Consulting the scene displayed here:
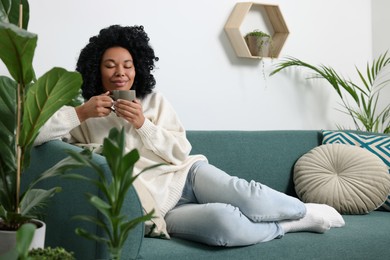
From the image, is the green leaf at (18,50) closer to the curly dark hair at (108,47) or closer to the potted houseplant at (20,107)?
the potted houseplant at (20,107)

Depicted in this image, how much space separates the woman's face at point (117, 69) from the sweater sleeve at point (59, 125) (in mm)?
268

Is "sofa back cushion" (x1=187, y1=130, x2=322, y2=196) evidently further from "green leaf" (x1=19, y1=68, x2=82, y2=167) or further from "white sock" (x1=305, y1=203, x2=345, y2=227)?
"green leaf" (x1=19, y1=68, x2=82, y2=167)

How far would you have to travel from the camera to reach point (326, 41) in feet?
14.1

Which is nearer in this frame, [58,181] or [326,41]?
[58,181]

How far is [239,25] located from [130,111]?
1.34 meters

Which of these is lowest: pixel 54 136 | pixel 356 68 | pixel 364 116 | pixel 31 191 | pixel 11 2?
pixel 31 191

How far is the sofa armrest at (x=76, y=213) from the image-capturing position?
2033 millimetres

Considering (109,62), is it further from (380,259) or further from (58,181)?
(380,259)

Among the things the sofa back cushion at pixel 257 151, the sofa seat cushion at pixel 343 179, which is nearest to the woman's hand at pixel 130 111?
the sofa back cushion at pixel 257 151

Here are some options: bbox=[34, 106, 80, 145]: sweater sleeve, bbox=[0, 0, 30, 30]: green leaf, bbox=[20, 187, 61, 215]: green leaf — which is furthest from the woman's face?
bbox=[20, 187, 61, 215]: green leaf

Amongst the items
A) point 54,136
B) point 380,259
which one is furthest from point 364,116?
point 54,136

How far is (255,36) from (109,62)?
128 centimetres

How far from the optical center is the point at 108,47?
2.85 m

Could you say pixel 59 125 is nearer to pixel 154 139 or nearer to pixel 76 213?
pixel 154 139
